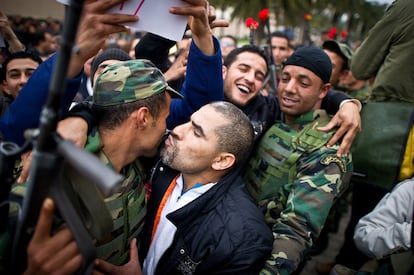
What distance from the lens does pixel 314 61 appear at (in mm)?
2520

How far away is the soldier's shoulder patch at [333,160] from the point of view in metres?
2.10

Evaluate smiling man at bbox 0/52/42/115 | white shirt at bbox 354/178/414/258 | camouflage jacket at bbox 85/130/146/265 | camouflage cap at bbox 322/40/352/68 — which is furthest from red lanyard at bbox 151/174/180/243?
camouflage cap at bbox 322/40/352/68

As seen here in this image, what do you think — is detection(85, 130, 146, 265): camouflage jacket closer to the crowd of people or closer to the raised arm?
the crowd of people

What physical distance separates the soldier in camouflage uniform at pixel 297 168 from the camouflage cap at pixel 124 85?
1.11m

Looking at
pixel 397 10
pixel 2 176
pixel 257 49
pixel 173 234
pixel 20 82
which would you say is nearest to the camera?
pixel 2 176

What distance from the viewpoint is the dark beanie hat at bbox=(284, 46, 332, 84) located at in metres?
2.52

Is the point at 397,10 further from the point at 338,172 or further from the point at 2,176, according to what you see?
the point at 2,176

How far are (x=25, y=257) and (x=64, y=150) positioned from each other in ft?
1.86

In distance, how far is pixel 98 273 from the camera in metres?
1.50

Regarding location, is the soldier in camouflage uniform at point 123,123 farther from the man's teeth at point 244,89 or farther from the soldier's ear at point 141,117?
the man's teeth at point 244,89

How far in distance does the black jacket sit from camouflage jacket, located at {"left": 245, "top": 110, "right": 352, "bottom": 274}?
0.12 meters

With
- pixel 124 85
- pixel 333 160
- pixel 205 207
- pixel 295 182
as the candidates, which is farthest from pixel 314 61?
pixel 124 85

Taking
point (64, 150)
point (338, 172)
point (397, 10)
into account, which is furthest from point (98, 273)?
point (397, 10)

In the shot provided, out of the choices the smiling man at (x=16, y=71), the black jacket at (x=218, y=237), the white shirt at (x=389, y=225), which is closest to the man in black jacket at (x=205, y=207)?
the black jacket at (x=218, y=237)
